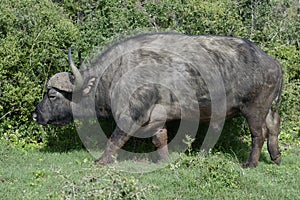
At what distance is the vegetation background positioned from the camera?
813 cm

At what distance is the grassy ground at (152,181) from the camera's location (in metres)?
4.61

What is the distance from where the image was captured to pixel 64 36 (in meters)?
8.55

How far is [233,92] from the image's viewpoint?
716 centimetres

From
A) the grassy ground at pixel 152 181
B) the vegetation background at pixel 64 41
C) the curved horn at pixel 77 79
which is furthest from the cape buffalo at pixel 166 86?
the vegetation background at pixel 64 41

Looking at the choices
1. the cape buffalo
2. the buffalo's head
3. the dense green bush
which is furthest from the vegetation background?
the cape buffalo

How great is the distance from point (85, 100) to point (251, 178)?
2701 mm

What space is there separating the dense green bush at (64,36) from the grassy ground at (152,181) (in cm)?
129

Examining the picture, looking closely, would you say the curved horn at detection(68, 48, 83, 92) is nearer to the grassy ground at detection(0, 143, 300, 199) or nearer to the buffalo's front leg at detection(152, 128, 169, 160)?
the grassy ground at detection(0, 143, 300, 199)

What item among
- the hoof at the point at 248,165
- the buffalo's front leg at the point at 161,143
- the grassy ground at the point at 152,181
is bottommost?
the hoof at the point at 248,165

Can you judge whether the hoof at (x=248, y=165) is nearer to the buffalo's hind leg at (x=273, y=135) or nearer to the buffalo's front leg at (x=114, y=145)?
the buffalo's hind leg at (x=273, y=135)

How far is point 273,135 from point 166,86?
1.82 metres

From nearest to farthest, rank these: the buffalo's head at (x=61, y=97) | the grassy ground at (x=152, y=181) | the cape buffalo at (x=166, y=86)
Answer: the grassy ground at (x=152, y=181) < the cape buffalo at (x=166, y=86) < the buffalo's head at (x=61, y=97)

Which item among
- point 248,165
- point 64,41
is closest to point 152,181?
point 248,165

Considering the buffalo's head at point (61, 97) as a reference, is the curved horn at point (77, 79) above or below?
above
